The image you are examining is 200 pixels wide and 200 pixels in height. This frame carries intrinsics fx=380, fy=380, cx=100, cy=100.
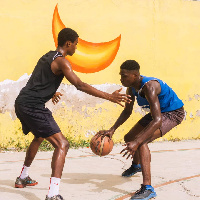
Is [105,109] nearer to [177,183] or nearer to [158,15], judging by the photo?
[158,15]

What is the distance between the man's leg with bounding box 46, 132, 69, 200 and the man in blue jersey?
640 mm

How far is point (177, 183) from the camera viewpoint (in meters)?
4.77

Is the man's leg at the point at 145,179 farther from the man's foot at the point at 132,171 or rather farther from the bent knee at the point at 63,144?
the man's foot at the point at 132,171

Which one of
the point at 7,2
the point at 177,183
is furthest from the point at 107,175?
the point at 7,2

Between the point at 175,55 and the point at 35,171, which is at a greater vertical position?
the point at 175,55

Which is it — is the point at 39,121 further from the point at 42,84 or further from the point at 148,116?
the point at 148,116

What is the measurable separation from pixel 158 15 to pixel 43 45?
2.72m

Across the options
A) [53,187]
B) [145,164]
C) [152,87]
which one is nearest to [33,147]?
[53,187]

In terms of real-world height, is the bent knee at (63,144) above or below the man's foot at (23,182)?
above

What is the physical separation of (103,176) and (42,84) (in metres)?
1.89

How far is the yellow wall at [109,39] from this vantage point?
732cm

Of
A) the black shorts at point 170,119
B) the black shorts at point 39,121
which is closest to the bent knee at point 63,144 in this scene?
the black shorts at point 39,121

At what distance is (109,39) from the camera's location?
802 cm

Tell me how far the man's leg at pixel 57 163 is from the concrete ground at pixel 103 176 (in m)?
0.45
